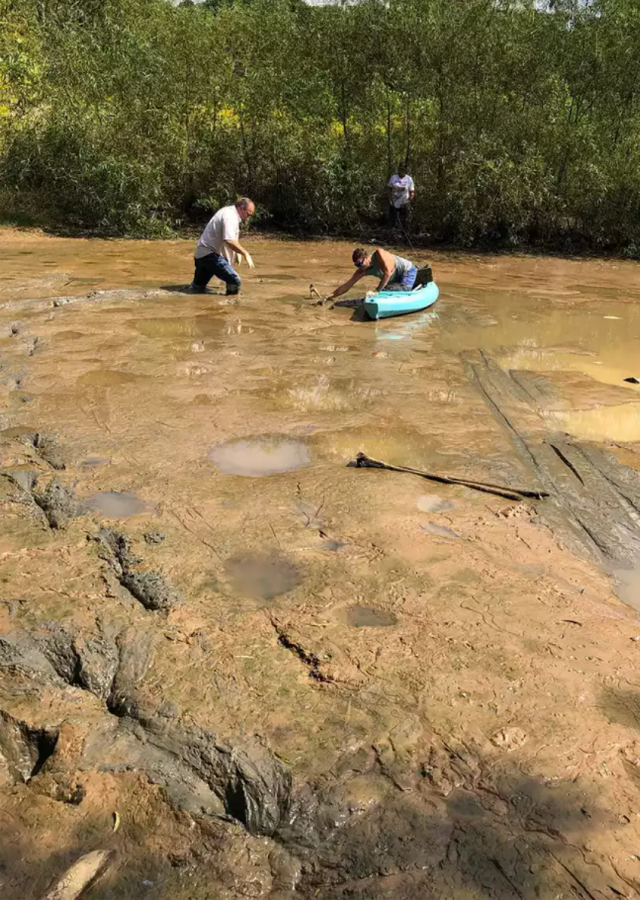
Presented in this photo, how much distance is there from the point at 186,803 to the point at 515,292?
11.8 meters

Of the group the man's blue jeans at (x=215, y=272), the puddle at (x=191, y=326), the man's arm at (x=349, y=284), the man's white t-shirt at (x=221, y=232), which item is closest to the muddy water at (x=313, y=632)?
the puddle at (x=191, y=326)

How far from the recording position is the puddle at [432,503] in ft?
15.7

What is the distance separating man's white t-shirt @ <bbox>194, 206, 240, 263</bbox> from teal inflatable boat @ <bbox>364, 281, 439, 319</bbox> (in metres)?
2.19

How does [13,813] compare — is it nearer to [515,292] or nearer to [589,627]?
[589,627]

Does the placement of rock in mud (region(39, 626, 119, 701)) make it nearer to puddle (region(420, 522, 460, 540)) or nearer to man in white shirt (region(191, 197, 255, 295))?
puddle (region(420, 522, 460, 540))

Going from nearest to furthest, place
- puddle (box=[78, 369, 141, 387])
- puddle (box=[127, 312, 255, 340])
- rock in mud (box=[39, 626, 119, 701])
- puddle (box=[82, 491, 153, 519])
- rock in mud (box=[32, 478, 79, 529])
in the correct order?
rock in mud (box=[39, 626, 119, 701]) → rock in mud (box=[32, 478, 79, 529]) → puddle (box=[82, 491, 153, 519]) → puddle (box=[78, 369, 141, 387]) → puddle (box=[127, 312, 255, 340])

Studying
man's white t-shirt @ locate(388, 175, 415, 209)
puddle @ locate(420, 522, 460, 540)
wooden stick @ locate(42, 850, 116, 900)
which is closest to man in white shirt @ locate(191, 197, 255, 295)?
puddle @ locate(420, 522, 460, 540)

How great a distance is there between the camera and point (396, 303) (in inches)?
396

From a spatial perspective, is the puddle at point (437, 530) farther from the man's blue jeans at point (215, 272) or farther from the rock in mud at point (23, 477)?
the man's blue jeans at point (215, 272)

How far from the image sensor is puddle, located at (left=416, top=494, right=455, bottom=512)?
4781mm

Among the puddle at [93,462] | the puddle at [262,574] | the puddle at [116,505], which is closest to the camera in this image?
the puddle at [262,574]

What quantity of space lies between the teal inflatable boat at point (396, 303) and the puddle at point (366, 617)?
682 centimetres

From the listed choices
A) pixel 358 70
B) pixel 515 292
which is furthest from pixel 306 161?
pixel 515 292

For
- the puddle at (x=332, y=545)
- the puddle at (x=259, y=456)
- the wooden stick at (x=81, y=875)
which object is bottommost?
the wooden stick at (x=81, y=875)
